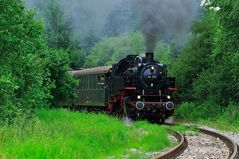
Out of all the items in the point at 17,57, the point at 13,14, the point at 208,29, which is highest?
the point at 208,29

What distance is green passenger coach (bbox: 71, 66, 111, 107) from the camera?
85.0ft

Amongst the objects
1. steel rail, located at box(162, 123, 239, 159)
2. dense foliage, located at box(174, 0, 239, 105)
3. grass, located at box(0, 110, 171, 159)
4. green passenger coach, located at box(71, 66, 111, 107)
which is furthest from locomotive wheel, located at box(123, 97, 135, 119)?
grass, located at box(0, 110, 171, 159)

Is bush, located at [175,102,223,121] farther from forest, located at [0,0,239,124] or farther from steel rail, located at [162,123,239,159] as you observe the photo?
steel rail, located at [162,123,239,159]

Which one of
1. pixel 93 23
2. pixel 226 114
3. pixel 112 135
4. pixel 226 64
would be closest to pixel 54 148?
pixel 112 135

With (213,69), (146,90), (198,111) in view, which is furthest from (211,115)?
(146,90)

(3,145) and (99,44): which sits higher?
(99,44)

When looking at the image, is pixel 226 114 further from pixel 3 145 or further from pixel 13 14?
pixel 3 145

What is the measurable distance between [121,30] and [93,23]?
53.7ft

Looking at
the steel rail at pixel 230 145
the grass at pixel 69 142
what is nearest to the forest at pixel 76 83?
the grass at pixel 69 142

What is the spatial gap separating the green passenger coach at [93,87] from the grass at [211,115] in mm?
5014

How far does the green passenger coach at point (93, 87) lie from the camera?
1020 inches

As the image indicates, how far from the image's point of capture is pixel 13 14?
51.4ft

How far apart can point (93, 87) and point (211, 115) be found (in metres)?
6.98

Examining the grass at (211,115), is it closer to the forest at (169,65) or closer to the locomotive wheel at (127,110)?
the forest at (169,65)
